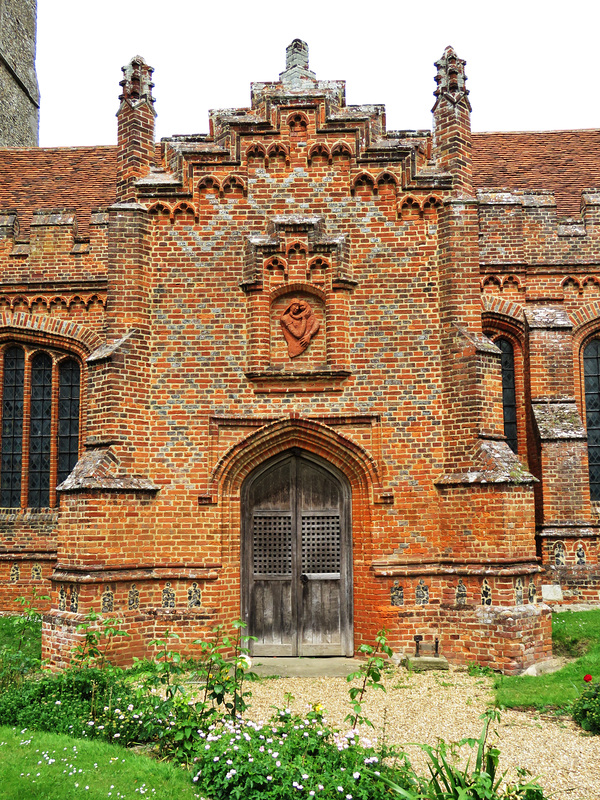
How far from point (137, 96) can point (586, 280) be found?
30.5ft

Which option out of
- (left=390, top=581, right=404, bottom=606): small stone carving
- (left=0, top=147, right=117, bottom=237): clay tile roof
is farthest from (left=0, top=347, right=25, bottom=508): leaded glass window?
(left=390, top=581, right=404, bottom=606): small stone carving

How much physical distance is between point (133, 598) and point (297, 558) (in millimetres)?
2350

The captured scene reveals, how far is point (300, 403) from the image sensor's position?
9773 mm

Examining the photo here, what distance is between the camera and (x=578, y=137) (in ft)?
56.6

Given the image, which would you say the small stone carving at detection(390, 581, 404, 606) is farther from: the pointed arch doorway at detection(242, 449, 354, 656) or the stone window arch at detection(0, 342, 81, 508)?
the stone window arch at detection(0, 342, 81, 508)

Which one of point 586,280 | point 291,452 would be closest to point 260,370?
point 291,452

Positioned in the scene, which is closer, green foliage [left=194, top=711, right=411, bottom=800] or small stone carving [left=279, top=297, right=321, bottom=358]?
green foliage [left=194, top=711, right=411, bottom=800]

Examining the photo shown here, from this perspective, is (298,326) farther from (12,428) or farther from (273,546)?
(12,428)

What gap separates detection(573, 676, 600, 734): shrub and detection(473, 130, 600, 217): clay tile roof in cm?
1094

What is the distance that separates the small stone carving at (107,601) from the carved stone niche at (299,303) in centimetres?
342

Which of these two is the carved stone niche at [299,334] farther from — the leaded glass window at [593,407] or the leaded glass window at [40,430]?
the leaded glass window at [593,407]

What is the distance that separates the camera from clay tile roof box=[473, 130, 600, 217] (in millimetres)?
15688

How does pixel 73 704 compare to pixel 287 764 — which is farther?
pixel 73 704

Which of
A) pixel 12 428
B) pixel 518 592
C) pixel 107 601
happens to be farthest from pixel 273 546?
pixel 12 428
